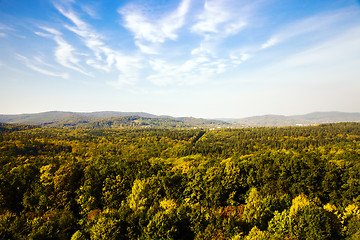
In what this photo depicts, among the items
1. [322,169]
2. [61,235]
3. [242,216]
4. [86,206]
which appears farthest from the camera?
[322,169]

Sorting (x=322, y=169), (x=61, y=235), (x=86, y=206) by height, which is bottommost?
(x=86, y=206)

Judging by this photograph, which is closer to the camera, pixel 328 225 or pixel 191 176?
pixel 328 225

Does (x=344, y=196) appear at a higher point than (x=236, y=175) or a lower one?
lower

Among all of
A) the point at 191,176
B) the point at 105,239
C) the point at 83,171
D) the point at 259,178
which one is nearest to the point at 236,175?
the point at 259,178

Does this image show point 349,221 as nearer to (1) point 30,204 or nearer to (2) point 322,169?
(2) point 322,169

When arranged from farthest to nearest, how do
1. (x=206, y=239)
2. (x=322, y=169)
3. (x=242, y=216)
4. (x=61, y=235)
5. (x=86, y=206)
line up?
(x=322, y=169) < (x=86, y=206) < (x=242, y=216) < (x=61, y=235) < (x=206, y=239)

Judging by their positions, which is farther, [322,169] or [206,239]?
[322,169]

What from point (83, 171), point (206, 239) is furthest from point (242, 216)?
point (83, 171)

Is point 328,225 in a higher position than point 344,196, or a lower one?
higher

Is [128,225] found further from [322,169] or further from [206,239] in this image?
[322,169]
